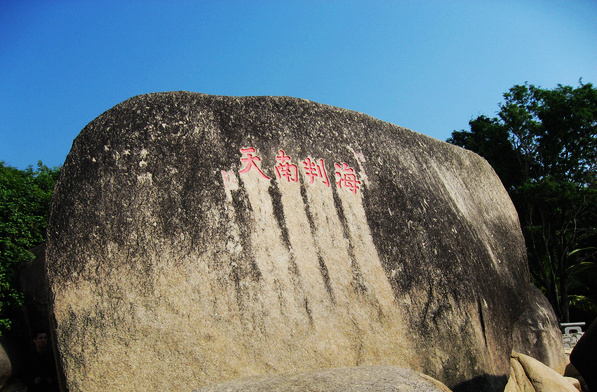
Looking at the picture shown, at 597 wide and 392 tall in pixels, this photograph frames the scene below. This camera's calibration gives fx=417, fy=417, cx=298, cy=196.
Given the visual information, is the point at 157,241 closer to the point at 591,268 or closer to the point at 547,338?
the point at 547,338

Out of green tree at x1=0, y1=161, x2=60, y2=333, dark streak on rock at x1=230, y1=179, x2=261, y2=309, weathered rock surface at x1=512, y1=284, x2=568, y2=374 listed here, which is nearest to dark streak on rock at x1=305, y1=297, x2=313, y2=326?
dark streak on rock at x1=230, y1=179, x2=261, y2=309

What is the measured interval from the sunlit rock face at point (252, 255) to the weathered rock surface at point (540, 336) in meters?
2.57

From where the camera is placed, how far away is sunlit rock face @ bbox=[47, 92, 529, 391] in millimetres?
3363

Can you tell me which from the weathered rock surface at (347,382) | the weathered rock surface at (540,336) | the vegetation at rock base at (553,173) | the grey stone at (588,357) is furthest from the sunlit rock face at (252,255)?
the vegetation at rock base at (553,173)

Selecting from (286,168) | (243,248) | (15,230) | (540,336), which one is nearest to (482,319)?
(286,168)

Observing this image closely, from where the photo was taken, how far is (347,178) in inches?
181

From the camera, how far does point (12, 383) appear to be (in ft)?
17.5

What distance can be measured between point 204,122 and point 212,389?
2430mm

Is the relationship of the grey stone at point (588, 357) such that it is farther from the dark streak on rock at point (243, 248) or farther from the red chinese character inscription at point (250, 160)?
the red chinese character inscription at point (250, 160)

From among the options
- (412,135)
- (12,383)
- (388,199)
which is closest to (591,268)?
(412,135)

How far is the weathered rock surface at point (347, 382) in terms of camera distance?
2693 mm

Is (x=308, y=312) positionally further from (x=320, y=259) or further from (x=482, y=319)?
(x=482, y=319)

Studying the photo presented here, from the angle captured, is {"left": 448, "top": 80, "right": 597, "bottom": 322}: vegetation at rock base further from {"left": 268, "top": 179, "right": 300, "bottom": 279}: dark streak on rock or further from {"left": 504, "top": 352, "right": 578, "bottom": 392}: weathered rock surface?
{"left": 268, "top": 179, "right": 300, "bottom": 279}: dark streak on rock

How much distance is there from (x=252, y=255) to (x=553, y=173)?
12.9 m
